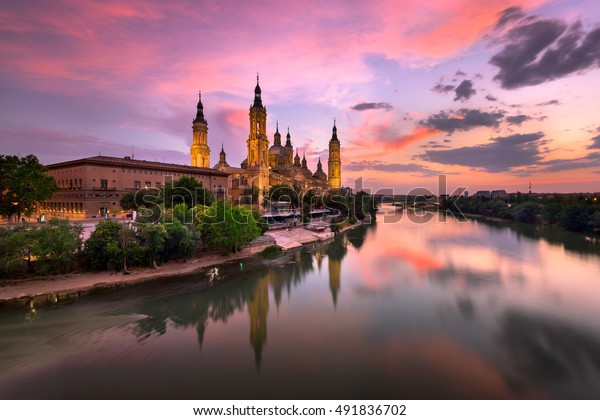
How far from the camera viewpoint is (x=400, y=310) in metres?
21.0

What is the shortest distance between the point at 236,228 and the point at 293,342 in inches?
764

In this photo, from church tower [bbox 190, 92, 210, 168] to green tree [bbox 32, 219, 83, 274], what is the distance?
Result: 68181mm

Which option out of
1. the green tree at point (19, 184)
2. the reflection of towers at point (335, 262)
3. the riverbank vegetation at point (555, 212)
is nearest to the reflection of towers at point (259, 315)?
the reflection of towers at point (335, 262)

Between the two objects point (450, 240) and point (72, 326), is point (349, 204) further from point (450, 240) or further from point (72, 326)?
point (72, 326)

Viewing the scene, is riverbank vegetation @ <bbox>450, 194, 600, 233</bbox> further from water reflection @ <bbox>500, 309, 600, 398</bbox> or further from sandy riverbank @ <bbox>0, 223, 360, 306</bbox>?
sandy riverbank @ <bbox>0, 223, 360, 306</bbox>

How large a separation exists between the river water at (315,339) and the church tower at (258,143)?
54934 millimetres

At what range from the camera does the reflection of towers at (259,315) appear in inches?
627

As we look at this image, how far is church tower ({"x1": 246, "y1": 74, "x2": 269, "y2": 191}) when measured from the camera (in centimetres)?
8244

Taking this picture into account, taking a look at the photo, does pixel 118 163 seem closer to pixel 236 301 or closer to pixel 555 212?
pixel 236 301

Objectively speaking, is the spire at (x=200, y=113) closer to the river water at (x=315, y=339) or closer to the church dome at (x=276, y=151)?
the church dome at (x=276, y=151)

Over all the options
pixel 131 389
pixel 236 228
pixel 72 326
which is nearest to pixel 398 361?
pixel 131 389

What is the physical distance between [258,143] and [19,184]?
189 ft

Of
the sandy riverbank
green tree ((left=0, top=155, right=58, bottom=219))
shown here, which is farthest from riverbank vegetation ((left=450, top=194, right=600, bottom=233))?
green tree ((left=0, top=155, right=58, bottom=219))

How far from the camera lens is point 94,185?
50094mm
